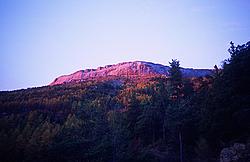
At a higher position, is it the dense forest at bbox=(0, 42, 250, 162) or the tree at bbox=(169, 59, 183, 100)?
the tree at bbox=(169, 59, 183, 100)

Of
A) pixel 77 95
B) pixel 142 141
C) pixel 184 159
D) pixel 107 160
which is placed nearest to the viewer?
pixel 107 160

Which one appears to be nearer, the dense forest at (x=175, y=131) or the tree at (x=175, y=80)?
the dense forest at (x=175, y=131)

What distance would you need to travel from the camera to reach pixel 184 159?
105 feet

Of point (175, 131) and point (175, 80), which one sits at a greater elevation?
point (175, 80)

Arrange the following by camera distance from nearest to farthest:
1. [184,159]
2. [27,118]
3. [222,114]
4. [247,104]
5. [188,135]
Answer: [247,104] → [222,114] → [184,159] → [188,135] → [27,118]

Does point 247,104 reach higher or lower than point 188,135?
higher

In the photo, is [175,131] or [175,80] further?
[175,80]

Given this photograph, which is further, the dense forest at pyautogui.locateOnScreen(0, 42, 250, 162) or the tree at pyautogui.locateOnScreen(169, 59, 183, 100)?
the tree at pyautogui.locateOnScreen(169, 59, 183, 100)

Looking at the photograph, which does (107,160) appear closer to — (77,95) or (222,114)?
(222,114)

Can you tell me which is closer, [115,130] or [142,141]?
[115,130]

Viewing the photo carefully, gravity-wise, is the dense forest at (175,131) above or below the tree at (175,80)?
below

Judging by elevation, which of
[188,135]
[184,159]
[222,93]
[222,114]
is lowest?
[184,159]

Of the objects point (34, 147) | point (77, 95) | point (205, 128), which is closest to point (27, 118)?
point (77, 95)

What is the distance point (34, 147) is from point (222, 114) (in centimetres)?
2123
